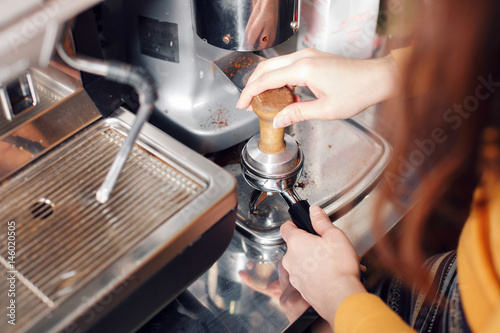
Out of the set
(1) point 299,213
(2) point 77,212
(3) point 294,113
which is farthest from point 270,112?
(2) point 77,212

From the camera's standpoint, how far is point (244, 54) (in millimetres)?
725

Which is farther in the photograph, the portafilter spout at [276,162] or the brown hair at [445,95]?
the portafilter spout at [276,162]

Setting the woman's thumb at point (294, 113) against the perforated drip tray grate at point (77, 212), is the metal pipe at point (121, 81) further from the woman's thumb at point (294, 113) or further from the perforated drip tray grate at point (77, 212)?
the woman's thumb at point (294, 113)

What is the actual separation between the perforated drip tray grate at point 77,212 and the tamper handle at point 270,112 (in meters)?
0.15

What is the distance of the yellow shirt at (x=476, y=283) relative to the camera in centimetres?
51

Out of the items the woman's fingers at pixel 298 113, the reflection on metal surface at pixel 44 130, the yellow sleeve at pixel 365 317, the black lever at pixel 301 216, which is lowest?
the yellow sleeve at pixel 365 317

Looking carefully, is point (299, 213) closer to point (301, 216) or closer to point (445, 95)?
point (301, 216)

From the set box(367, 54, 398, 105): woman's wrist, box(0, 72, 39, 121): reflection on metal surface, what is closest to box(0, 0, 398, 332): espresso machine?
box(0, 72, 39, 121): reflection on metal surface

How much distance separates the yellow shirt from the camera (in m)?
0.51

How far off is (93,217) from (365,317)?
0.32 metres

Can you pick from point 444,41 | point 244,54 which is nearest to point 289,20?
point 244,54

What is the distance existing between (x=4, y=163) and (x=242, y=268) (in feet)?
1.08

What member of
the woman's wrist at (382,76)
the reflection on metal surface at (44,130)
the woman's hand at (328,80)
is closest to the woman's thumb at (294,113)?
the woman's hand at (328,80)

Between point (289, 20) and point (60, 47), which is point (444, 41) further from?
point (60, 47)
